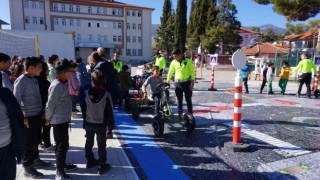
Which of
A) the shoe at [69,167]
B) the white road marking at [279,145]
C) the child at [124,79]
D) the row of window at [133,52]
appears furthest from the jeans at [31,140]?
the row of window at [133,52]

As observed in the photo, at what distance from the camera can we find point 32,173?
417 cm

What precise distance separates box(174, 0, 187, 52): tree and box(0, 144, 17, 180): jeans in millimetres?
47575

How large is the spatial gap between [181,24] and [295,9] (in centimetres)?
3043

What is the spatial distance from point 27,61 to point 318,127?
6797mm

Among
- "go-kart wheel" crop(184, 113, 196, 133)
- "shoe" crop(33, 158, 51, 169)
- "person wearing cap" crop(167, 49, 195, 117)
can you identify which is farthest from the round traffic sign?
"shoe" crop(33, 158, 51, 169)

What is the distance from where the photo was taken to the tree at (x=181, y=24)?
163 feet

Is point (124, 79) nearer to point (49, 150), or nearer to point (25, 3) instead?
point (49, 150)

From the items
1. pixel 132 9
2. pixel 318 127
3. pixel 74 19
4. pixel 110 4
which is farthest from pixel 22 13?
pixel 318 127

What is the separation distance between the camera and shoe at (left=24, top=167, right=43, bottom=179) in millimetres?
4162

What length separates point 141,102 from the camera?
25.5 ft

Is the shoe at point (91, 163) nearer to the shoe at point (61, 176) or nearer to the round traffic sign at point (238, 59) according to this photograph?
the shoe at point (61, 176)

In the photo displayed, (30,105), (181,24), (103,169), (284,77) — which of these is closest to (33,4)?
(181,24)

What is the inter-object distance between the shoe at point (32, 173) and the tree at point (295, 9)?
2073 centimetres

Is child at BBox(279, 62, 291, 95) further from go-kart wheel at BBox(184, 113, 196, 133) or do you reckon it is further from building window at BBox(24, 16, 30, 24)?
building window at BBox(24, 16, 30, 24)
